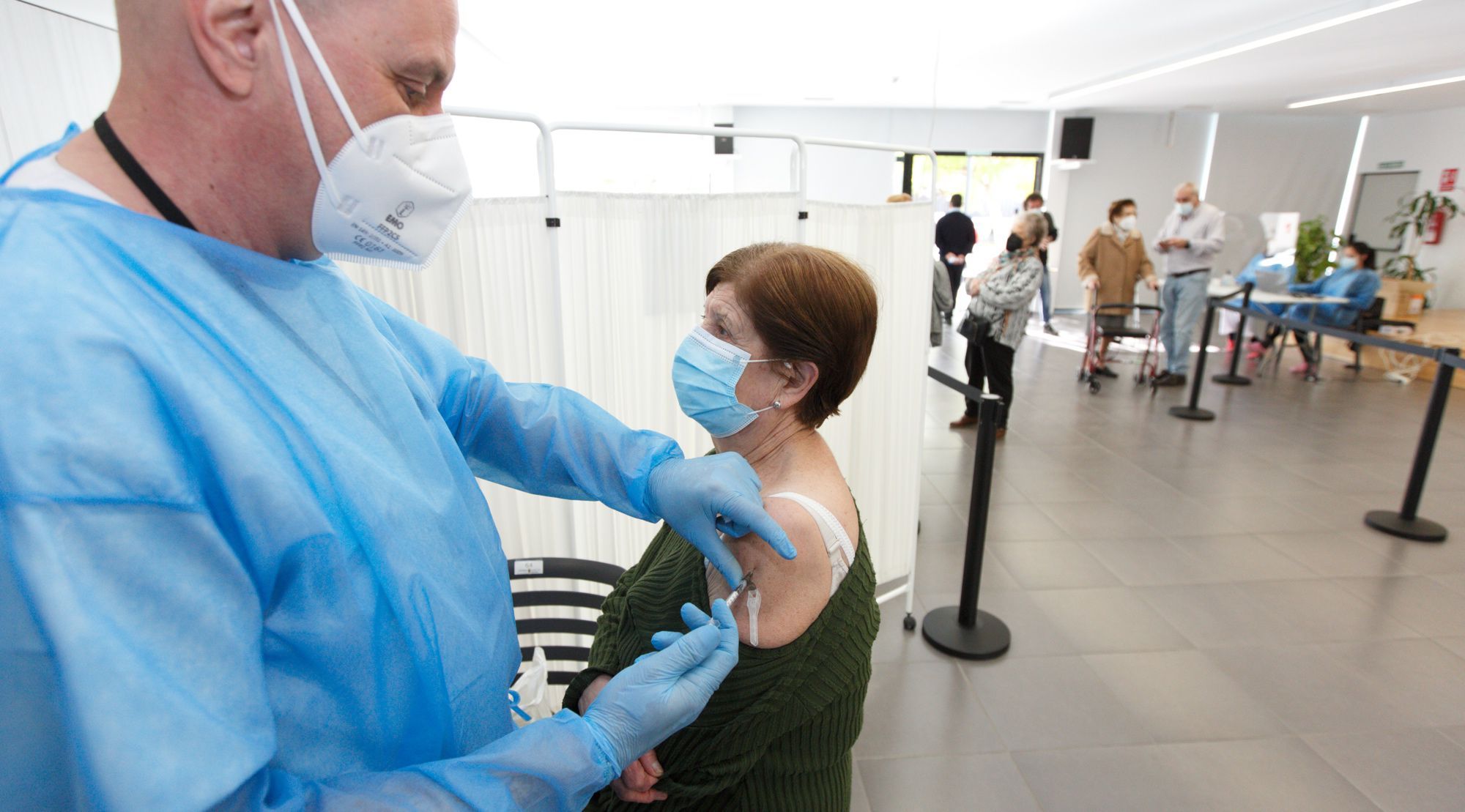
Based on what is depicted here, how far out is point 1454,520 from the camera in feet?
12.9

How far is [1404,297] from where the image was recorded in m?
8.37

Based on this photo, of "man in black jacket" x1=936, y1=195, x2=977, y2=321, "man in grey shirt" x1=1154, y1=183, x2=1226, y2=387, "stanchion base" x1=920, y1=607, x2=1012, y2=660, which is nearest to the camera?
"stanchion base" x1=920, y1=607, x2=1012, y2=660

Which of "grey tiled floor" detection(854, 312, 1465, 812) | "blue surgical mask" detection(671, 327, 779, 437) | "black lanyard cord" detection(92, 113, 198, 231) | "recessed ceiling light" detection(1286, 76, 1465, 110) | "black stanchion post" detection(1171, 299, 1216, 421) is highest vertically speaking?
"recessed ceiling light" detection(1286, 76, 1465, 110)

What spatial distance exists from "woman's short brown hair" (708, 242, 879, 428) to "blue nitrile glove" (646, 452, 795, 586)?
9.2 inches

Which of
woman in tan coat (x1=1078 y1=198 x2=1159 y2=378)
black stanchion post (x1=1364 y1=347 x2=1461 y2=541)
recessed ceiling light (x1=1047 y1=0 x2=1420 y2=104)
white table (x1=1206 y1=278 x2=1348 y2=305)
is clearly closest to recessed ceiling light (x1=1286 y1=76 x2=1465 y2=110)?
white table (x1=1206 y1=278 x2=1348 y2=305)

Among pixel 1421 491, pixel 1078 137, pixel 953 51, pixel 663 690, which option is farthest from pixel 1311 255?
pixel 663 690

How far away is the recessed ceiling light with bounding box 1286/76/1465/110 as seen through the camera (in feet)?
25.2

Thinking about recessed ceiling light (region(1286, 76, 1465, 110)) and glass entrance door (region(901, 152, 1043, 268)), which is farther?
glass entrance door (region(901, 152, 1043, 268))

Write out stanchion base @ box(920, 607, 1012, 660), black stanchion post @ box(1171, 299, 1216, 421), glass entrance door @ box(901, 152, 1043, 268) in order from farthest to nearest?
glass entrance door @ box(901, 152, 1043, 268), black stanchion post @ box(1171, 299, 1216, 421), stanchion base @ box(920, 607, 1012, 660)

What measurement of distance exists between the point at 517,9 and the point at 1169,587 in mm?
5604

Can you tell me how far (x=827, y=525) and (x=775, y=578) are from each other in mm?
123

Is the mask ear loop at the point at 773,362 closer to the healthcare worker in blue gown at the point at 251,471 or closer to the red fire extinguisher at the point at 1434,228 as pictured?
the healthcare worker in blue gown at the point at 251,471

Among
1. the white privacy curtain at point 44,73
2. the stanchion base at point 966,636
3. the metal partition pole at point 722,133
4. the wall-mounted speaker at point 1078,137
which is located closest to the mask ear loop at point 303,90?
the metal partition pole at point 722,133

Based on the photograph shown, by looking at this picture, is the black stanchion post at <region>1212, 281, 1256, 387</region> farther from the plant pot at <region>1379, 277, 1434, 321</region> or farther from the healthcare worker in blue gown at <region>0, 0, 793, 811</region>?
the healthcare worker in blue gown at <region>0, 0, 793, 811</region>
